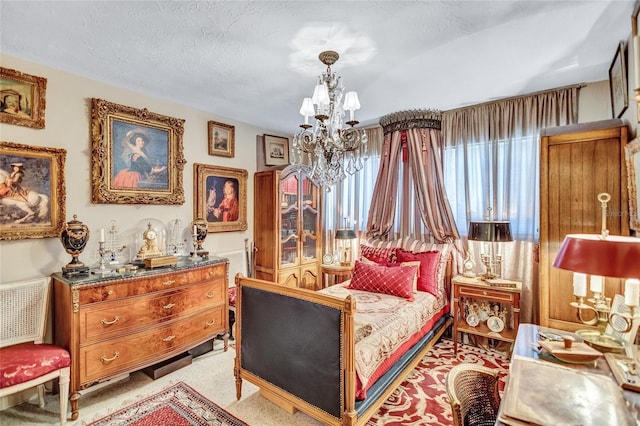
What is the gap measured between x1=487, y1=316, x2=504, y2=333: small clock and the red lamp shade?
1968 mm

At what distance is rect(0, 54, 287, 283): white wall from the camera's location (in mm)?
2504

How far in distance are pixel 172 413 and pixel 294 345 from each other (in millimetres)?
1153

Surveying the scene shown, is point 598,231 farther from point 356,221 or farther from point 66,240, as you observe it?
point 66,240

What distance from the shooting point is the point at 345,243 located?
4.73m

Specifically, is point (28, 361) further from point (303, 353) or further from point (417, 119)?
point (417, 119)

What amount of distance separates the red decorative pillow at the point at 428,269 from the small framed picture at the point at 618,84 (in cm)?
204

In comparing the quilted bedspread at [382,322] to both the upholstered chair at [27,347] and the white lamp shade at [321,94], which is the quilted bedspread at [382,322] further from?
the upholstered chair at [27,347]


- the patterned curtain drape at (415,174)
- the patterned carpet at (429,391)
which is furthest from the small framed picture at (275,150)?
the patterned carpet at (429,391)

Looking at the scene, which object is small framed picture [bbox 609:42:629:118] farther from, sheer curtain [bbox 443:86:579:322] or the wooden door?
sheer curtain [bbox 443:86:579:322]

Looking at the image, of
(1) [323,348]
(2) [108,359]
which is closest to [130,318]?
(2) [108,359]

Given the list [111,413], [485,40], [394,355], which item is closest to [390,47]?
[485,40]

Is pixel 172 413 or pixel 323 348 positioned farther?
pixel 172 413

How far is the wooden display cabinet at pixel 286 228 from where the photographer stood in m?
4.21

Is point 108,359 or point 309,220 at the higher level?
point 309,220
